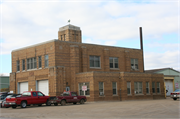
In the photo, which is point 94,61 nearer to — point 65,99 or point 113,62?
point 113,62

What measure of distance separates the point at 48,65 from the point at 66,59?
268cm

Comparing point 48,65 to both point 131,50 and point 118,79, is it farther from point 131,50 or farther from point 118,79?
point 131,50

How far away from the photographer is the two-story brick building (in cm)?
3312

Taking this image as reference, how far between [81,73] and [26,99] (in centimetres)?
1089

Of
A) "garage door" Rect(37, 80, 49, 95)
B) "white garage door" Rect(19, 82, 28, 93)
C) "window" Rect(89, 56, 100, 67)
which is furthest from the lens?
"white garage door" Rect(19, 82, 28, 93)

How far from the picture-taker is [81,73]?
33.8 meters

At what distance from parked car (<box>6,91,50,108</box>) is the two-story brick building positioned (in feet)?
21.4

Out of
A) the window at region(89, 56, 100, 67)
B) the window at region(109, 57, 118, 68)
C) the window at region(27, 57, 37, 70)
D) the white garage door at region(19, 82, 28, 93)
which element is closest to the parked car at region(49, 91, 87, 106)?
the window at region(89, 56, 100, 67)

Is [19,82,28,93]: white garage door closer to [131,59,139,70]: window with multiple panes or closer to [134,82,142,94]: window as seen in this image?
[134,82,142,94]: window

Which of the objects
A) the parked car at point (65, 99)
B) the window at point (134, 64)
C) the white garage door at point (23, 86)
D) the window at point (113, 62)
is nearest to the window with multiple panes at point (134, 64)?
the window at point (134, 64)

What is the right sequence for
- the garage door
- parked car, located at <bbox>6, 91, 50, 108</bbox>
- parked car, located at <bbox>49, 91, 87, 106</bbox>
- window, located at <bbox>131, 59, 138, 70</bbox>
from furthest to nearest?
window, located at <bbox>131, 59, 138, 70</bbox> → the garage door → parked car, located at <bbox>49, 91, 87, 106</bbox> → parked car, located at <bbox>6, 91, 50, 108</bbox>

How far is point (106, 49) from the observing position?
38906 mm

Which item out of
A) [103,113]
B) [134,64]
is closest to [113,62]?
[134,64]

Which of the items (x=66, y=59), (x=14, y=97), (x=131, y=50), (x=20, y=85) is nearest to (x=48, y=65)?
(x=66, y=59)
